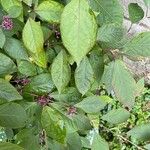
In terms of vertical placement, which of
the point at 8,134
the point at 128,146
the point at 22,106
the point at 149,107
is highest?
the point at 22,106

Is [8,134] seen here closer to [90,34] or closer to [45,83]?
[45,83]

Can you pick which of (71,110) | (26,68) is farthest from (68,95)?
(26,68)

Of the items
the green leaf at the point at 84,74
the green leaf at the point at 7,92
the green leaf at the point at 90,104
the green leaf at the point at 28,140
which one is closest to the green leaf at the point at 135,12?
the green leaf at the point at 84,74

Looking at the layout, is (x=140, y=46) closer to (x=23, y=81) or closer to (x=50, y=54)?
(x=50, y=54)

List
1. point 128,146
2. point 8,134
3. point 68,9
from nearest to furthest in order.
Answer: point 68,9, point 8,134, point 128,146

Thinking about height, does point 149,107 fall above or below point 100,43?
below

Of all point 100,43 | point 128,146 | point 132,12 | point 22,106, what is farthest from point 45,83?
point 128,146

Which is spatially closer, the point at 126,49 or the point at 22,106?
the point at 126,49

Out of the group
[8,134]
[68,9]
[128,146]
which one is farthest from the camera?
[128,146]

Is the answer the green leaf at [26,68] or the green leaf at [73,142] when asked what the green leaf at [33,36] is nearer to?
the green leaf at [26,68]
